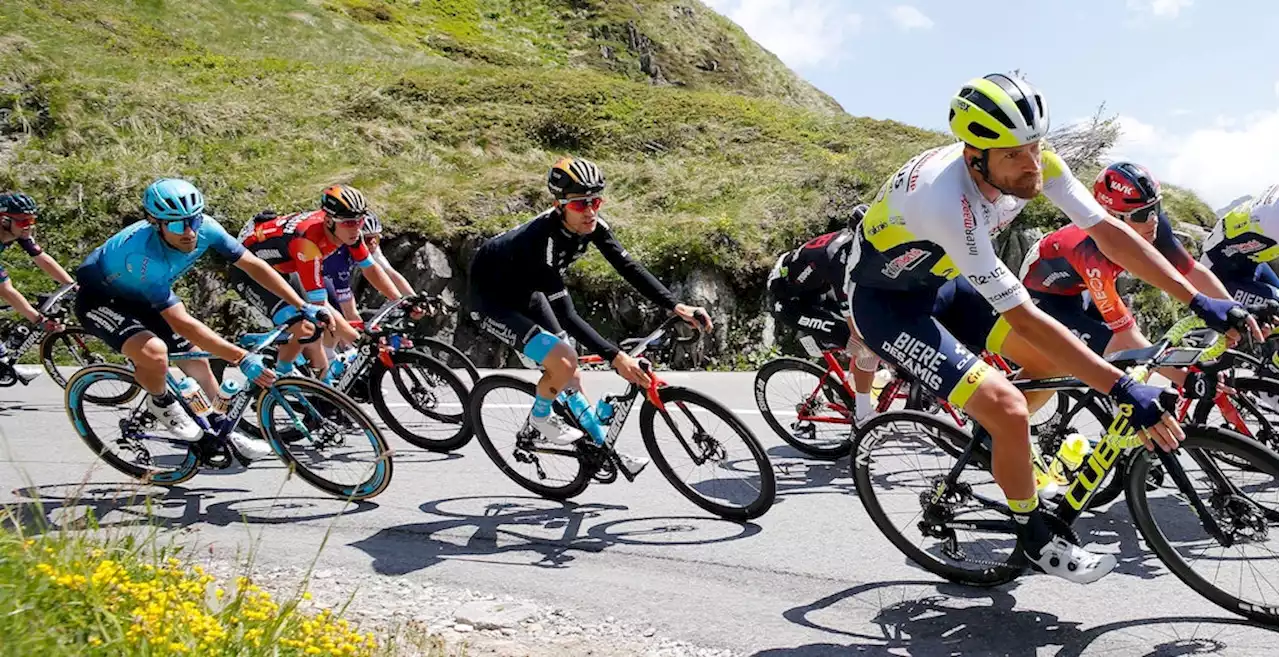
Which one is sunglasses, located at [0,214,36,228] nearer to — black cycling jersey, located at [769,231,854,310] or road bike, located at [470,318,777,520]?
road bike, located at [470,318,777,520]

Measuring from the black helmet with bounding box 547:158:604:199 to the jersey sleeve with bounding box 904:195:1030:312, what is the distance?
2204mm

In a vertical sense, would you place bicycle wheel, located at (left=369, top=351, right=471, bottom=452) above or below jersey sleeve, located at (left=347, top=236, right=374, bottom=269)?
below

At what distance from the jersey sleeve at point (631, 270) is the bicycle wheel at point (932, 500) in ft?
5.54

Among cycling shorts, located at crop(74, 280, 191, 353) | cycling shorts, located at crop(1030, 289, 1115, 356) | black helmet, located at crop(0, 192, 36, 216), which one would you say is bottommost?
cycling shorts, located at crop(74, 280, 191, 353)

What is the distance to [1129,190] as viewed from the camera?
→ 5953 mm

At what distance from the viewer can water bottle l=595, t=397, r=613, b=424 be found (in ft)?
19.0

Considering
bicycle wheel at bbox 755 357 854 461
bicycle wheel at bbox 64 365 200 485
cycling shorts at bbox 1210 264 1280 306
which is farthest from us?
bicycle wheel at bbox 755 357 854 461

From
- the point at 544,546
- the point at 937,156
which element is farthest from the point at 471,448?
the point at 937,156

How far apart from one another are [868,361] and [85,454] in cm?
584

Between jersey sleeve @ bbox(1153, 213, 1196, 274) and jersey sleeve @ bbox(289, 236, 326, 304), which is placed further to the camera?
jersey sleeve @ bbox(289, 236, 326, 304)

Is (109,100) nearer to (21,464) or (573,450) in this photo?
(21,464)

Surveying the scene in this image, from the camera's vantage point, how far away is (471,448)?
745 centimetres

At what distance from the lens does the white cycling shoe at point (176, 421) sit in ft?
19.7

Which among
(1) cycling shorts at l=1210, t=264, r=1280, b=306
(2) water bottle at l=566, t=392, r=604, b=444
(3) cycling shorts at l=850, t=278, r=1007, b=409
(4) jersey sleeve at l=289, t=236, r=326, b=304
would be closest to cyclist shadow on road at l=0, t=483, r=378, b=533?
(2) water bottle at l=566, t=392, r=604, b=444
